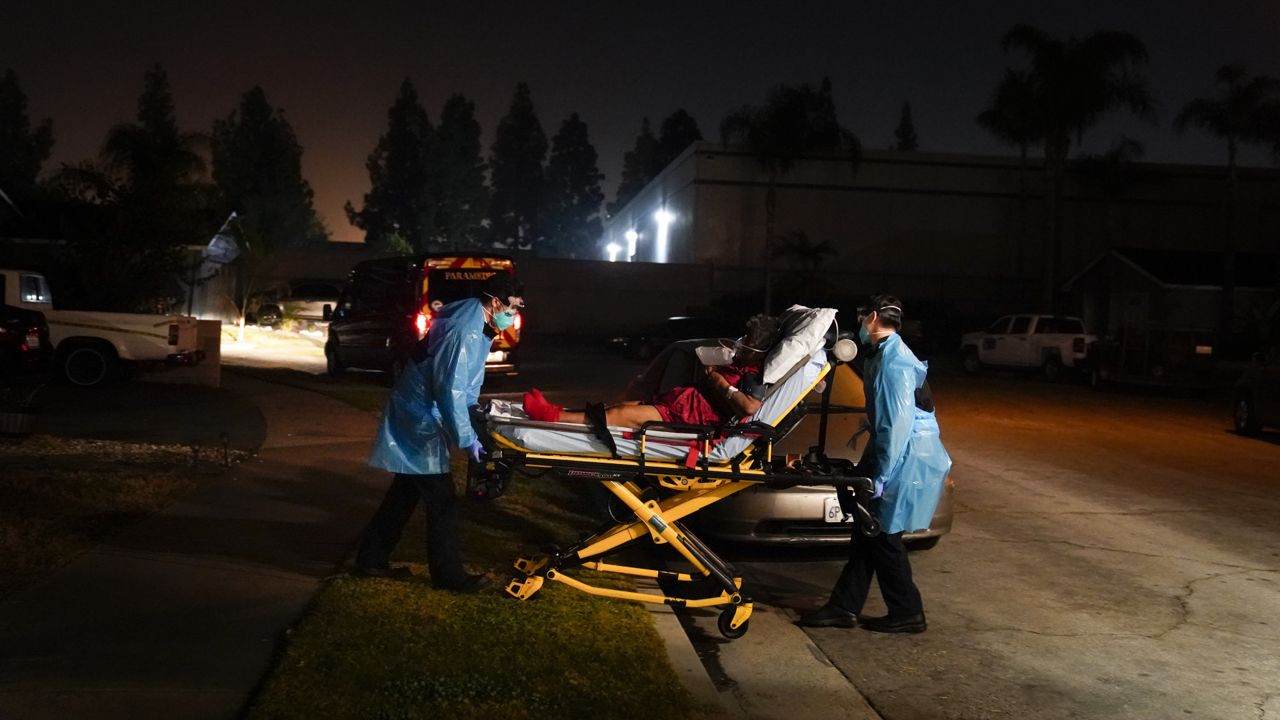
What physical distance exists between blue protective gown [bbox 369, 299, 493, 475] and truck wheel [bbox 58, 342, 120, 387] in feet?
41.8

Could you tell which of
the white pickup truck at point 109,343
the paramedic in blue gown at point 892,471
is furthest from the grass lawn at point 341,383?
the paramedic in blue gown at point 892,471

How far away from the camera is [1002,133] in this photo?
44656mm

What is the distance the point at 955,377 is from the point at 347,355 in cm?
1682

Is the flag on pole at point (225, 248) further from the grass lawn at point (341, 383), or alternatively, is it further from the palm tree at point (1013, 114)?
the palm tree at point (1013, 114)

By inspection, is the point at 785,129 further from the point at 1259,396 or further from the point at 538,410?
the point at 538,410

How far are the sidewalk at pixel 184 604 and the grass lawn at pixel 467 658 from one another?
0.85ft

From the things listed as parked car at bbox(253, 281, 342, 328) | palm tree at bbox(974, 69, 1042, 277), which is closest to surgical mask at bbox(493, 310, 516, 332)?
parked car at bbox(253, 281, 342, 328)

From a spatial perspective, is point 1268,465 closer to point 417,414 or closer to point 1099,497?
point 1099,497

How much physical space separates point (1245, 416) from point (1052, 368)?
12.1 metres

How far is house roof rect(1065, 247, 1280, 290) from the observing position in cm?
3994

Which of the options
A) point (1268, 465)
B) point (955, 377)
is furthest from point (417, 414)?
point (955, 377)

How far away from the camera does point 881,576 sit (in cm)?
643

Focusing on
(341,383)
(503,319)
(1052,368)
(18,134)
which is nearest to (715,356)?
(503,319)

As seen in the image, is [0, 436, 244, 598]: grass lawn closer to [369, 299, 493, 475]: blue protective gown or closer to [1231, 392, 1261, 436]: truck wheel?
[369, 299, 493, 475]: blue protective gown
